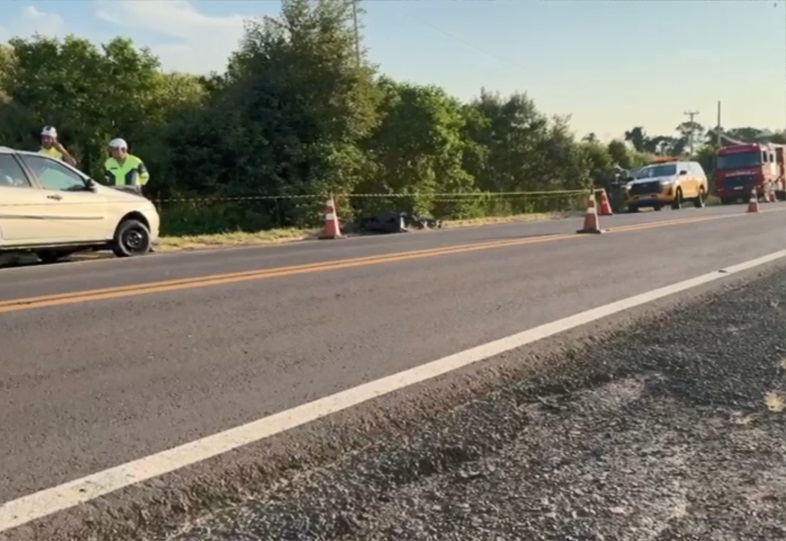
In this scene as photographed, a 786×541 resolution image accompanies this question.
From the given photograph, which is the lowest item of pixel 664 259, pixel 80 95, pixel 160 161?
pixel 664 259

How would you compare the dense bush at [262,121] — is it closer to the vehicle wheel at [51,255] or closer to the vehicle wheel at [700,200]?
the vehicle wheel at [700,200]

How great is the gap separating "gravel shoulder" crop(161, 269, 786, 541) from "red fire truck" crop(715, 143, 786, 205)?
124 ft

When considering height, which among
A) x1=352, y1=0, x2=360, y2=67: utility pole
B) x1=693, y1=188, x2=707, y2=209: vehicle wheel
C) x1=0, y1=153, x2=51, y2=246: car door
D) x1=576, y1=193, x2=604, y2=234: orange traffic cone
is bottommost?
x1=693, y1=188, x2=707, y2=209: vehicle wheel

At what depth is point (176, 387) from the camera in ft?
15.9

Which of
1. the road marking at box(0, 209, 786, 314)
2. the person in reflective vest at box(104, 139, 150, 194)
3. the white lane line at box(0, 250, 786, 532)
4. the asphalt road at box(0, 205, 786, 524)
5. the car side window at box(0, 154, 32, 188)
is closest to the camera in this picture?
the white lane line at box(0, 250, 786, 532)

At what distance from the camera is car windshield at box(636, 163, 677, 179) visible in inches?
1384

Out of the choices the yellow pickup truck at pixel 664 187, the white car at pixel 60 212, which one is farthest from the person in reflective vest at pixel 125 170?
the yellow pickup truck at pixel 664 187

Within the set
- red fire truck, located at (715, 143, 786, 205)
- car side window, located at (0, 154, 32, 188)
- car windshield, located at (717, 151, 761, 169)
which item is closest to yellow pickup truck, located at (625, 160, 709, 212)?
red fire truck, located at (715, 143, 786, 205)

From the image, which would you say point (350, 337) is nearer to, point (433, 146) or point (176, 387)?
point (176, 387)

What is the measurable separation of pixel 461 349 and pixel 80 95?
27819 millimetres

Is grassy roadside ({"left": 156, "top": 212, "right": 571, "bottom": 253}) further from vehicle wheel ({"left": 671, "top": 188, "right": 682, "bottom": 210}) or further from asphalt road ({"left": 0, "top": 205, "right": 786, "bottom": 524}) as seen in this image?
vehicle wheel ({"left": 671, "top": 188, "right": 682, "bottom": 210})

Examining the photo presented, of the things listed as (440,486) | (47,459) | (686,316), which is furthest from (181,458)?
(686,316)

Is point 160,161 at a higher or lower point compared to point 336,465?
higher

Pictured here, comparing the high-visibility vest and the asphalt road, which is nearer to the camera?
the asphalt road
